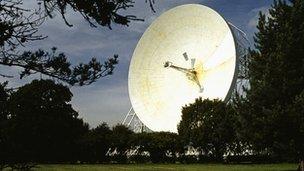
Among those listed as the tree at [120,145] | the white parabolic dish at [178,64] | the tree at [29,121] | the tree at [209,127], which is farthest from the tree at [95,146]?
the tree at [29,121]

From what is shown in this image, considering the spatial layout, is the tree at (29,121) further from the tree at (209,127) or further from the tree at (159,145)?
the tree at (159,145)

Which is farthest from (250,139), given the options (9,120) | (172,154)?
(172,154)

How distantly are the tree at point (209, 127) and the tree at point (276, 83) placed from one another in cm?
3564

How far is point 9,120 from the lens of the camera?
8.88 meters

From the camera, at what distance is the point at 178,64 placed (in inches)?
3034

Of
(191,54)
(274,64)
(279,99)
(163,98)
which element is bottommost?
(279,99)

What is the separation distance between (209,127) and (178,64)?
1110 cm

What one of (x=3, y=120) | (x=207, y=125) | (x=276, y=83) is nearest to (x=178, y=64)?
(x=207, y=125)

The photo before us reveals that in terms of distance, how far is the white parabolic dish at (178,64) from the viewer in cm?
7138

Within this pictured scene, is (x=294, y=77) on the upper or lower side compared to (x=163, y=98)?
lower

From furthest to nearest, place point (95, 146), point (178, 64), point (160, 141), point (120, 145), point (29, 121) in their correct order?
point (120, 145) < point (95, 146) < point (160, 141) < point (178, 64) < point (29, 121)

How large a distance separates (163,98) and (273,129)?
4180 centimetres

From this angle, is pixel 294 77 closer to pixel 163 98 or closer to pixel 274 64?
pixel 274 64

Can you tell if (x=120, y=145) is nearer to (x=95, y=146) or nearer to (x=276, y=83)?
(x=95, y=146)
